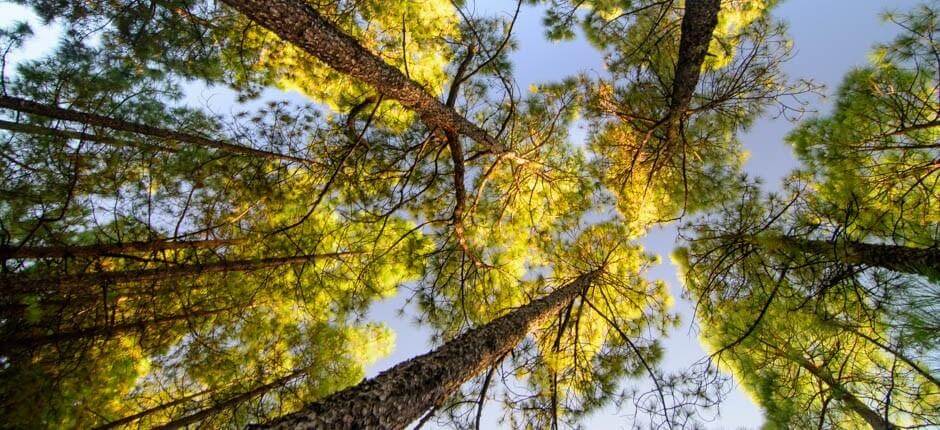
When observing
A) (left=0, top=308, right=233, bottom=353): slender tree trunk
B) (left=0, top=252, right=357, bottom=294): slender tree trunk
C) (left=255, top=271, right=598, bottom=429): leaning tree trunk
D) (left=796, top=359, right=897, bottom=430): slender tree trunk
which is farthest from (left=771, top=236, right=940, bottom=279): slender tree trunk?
(left=0, top=308, right=233, bottom=353): slender tree trunk

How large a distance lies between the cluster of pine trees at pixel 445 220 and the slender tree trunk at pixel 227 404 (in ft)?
0.12

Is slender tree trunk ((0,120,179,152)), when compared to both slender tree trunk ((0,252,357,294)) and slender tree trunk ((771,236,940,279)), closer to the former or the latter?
slender tree trunk ((0,252,357,294))

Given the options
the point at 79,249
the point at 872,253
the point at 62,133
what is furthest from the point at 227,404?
the point at 872,253

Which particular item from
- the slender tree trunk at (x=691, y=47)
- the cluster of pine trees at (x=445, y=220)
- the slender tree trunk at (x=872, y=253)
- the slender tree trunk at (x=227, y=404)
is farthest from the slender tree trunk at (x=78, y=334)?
the slender tree trunk at (x=872, y=253)

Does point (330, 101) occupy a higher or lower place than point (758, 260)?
higher

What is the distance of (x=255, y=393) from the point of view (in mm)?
4543

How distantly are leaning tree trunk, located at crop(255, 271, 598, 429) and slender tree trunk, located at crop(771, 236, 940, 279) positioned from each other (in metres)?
2.43

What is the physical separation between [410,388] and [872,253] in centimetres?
361

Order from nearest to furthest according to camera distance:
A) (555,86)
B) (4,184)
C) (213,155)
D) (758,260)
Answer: (4,184)
(758,260)
(213,155)
(555,86)

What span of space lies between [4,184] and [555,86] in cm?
568

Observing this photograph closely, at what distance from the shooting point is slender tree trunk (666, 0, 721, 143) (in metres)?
3.43

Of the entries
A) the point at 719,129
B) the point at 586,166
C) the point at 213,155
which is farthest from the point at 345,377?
the point at 719,129

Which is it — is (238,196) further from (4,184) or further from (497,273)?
(497,273)

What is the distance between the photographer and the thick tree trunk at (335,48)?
7.42ft
